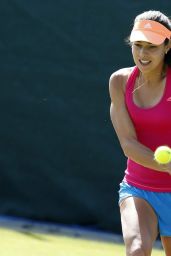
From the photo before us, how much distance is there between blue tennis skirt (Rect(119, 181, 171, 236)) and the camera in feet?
12.0

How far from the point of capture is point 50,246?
548 centimetres

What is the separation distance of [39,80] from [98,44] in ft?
1.78

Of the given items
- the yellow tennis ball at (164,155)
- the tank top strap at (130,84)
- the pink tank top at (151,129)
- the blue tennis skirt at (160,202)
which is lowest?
the blue tennis skirt at (160,202)

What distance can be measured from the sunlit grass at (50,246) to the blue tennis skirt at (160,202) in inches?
65.4

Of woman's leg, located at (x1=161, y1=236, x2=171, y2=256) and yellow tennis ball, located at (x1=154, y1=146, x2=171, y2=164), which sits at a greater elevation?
yellow tennis ball, located at (x1=154, y1=146, x2=171, y2=164)

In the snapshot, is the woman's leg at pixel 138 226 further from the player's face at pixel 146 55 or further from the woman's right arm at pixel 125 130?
the player's face at pixel 146 55

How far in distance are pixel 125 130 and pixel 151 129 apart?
0.12 metres

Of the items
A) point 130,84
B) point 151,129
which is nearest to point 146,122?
point 151,129

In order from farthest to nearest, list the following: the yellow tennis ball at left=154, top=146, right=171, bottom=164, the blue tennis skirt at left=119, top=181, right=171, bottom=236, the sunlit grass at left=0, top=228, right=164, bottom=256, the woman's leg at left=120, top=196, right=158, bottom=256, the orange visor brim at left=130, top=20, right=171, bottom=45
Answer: the sunlit grass at left=0, top=228, right=164, bottom=256
the blue tennis skirt at left=119, top=181, right=171, bottom=236
the orange visor brim at left=130, top=20, right=171, bottom=45
the woman's leg at left=120, top=196, right=158, bottom=256
the yellow tennis ball at left=154, top=146, right=171, bottom=164

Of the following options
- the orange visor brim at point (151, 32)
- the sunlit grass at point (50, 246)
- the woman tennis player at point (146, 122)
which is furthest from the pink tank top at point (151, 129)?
the sunlit grass at point (50, 246)

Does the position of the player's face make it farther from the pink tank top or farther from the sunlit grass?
the sunlit grass

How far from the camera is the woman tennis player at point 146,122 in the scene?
3557mm

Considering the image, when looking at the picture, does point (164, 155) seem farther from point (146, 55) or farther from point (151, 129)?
point (146, 55)

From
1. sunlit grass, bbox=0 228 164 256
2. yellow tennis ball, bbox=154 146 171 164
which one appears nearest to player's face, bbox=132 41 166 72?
yellow tennis ball, bbox=154 146 171 164
